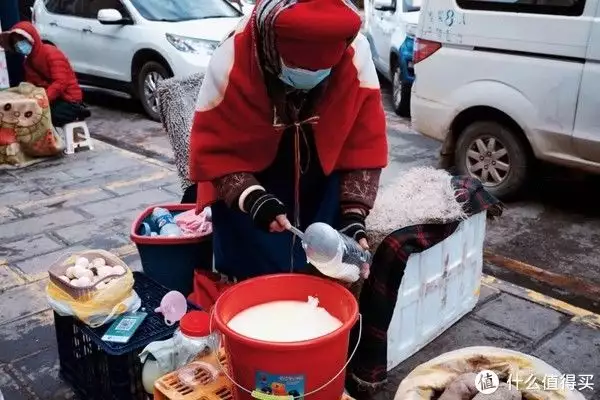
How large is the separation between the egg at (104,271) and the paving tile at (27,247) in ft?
5.54

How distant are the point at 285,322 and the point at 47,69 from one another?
16.7 ft

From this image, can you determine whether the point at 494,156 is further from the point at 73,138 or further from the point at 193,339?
the point at 73,138

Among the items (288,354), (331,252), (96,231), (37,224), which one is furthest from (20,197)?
(288,354)

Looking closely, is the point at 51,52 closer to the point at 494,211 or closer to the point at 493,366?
the point at 494,211

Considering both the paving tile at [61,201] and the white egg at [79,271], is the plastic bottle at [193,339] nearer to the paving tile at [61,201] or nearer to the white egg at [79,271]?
the white egg at [79,271]

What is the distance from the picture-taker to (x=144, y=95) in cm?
816

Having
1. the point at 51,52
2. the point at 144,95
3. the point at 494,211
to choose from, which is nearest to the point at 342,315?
the point at 494,211

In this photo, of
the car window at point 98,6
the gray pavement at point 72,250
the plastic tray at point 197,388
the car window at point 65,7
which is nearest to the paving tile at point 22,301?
the gray pavement at point 72,250

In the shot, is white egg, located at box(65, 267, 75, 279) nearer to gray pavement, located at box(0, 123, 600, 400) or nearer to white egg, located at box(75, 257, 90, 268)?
white egg, located at box(75, 257, 90, 268)

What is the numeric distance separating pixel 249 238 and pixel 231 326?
Result: 0.61m

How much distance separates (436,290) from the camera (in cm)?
304

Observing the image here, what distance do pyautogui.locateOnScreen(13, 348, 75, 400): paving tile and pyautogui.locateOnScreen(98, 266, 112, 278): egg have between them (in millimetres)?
562

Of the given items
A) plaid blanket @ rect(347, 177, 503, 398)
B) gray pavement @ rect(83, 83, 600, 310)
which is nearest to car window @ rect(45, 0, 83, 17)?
gray pavement @ rect(83, 83, 600, 310)

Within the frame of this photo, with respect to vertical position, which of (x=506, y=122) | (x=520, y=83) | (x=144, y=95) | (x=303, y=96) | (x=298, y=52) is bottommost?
(x=144, y=95)
